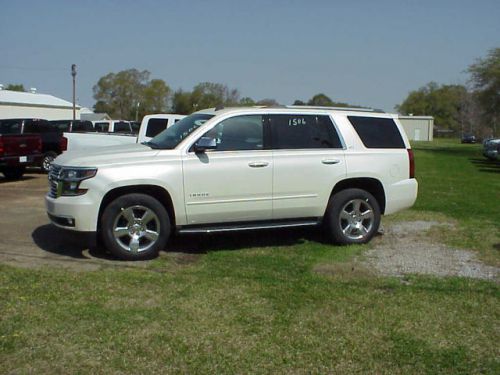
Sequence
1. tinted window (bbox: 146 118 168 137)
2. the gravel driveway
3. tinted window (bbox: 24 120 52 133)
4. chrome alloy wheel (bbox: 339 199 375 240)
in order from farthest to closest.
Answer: tinted window (bbox: 24 120 52 133) → tinted window (bbox: 146 118 168 137) → chrome alloy wheel (bbox: 339 199 375 240) → the gravel driveway

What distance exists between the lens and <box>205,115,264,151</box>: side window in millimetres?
7184

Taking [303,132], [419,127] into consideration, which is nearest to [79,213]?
[303,132]

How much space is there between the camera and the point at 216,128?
23.6 ft

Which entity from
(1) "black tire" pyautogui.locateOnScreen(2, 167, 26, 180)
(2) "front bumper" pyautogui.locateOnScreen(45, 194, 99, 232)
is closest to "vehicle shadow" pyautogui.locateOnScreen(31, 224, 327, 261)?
(2) "front bumper" pyautogui.locateOnScreen(45, 194, 99, 232)

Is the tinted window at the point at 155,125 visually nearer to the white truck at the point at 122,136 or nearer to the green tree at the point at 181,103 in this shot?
the white truck at the point at 122,136

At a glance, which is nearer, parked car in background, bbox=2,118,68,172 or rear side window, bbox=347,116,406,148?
rear side window, bbox=347,116,406,148

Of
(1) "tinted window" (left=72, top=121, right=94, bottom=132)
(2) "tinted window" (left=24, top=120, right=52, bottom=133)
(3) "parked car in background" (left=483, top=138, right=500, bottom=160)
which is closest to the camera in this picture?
(2) "tinted window" (left=24, top=120, right=52, bottom=133)

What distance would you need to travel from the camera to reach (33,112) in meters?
61.2

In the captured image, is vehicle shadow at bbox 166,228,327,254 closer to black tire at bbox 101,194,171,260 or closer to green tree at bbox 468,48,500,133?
black tire at bbox 101,194,171,260

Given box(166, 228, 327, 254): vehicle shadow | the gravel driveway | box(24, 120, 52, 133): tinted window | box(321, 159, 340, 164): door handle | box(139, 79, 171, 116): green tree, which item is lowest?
the gravel driveway

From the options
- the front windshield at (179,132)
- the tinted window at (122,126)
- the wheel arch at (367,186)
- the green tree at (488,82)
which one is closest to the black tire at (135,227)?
the front windshield at (179,132)

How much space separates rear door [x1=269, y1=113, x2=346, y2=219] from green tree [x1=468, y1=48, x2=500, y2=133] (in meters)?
44.4

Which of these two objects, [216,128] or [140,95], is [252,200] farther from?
[140,95]

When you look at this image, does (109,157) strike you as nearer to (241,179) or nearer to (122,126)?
(241,179)
